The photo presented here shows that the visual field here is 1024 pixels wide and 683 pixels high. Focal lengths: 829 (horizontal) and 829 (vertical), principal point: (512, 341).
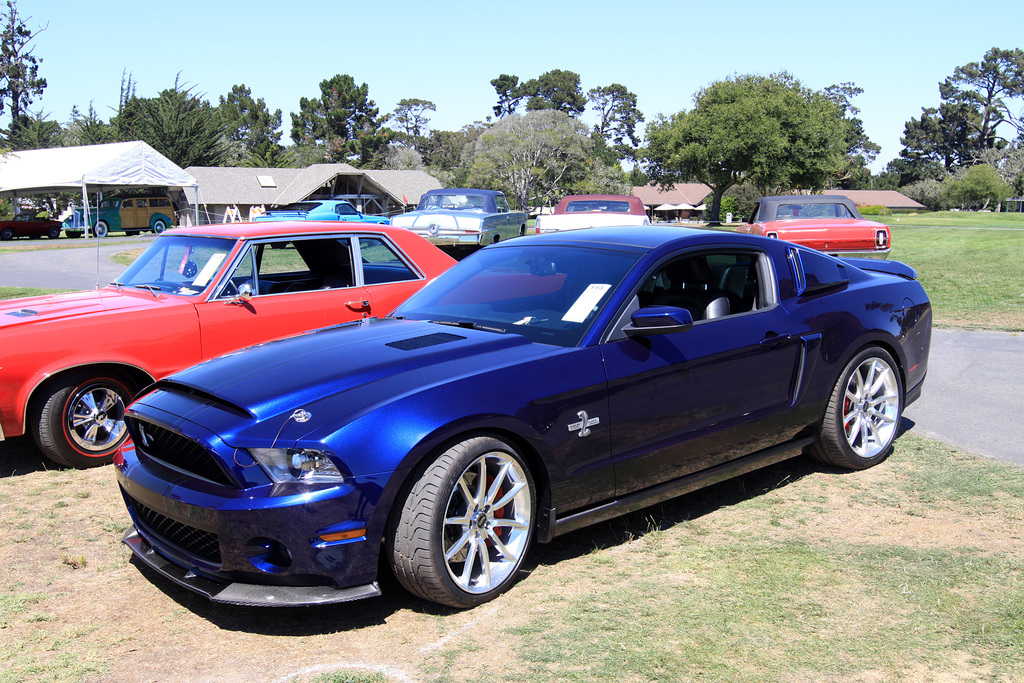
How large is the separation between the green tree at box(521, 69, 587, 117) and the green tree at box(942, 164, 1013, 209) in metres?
50.5

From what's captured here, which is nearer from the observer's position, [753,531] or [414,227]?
[753,531]

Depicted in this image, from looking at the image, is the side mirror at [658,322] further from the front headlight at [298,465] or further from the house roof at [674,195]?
the house roof at [674,195]

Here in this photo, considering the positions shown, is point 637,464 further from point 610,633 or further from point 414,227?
point 414,227

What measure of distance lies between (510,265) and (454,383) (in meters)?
1.55

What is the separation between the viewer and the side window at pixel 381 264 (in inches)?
263

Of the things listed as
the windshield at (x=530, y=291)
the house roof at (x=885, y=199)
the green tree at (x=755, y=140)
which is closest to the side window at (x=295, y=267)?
the windshield at (x=530, y=291)

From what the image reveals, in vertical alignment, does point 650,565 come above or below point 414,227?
below

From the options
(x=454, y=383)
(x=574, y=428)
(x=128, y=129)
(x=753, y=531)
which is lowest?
(x=753, y=531)

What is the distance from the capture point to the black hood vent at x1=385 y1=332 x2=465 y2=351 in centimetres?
390

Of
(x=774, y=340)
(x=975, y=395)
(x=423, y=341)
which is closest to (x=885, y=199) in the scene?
(x=975, y=395)

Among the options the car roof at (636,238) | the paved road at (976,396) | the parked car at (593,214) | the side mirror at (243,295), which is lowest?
the paved road at (976,396)

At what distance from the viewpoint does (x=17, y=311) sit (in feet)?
18.3

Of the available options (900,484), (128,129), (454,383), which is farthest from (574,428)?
(128,129)

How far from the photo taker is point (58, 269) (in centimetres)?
2108
